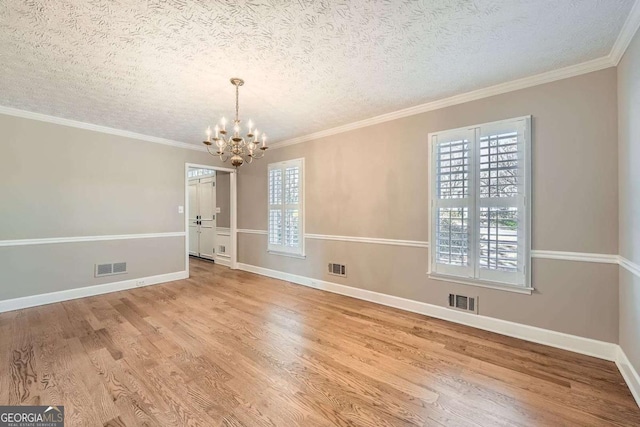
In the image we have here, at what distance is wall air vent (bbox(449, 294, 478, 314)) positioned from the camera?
9.57 feet

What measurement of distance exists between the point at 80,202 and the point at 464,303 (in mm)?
5443

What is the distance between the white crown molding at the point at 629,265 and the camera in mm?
1826

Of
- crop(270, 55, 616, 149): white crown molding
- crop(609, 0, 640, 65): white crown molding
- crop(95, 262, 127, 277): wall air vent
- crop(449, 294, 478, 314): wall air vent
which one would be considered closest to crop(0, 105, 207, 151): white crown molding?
crop(95, 262, 127, 277): wall air vent

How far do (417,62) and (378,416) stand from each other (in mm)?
2741

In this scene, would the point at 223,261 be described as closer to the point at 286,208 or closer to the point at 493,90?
the point at 286,208

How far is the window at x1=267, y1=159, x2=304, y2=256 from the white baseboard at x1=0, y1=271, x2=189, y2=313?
1948 millimetres

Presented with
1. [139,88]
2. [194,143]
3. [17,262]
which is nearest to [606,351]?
[139,88]

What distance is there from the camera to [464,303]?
2986 mm

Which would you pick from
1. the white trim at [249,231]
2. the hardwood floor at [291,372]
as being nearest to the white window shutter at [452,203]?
the hardwood floor at [291,372]

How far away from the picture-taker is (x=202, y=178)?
7.02 metres

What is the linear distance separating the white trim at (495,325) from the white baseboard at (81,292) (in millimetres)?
2833

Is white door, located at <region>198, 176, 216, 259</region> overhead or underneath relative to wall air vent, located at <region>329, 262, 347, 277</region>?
overhead

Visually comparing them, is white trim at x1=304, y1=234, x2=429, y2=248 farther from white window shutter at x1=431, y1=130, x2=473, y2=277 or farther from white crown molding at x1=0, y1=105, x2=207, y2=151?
white crown molding at x1=0, y1=105, x2=207, y2=151

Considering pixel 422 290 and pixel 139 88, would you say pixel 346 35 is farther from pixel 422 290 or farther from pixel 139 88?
pixel 422 290
